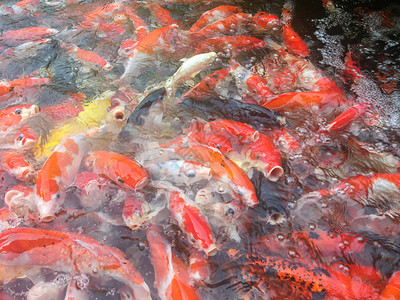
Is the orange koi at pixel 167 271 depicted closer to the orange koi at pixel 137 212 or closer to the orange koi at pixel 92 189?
the orange koi at pixel 137 212

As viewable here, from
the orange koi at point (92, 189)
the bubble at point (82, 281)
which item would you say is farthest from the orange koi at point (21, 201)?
the bubble at point (82, 281)

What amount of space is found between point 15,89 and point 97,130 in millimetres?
1183

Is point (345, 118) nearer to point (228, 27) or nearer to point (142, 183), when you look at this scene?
point (142, 183)

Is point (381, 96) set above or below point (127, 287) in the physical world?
above

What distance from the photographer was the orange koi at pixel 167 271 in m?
1.72

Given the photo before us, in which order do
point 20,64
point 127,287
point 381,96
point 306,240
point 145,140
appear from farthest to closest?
point 20,64 < point 381,96 < point 145,140 < point 306,240 < point 127,287

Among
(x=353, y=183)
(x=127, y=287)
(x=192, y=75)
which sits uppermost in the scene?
(x=192, y=75)

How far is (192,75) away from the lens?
10.4 ft

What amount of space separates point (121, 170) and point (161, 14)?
2.73 meters

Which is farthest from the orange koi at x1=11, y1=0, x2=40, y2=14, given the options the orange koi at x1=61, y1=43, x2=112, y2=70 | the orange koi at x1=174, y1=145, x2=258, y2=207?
the orange koi at x1=174, y1=145, x2=258, y2=207

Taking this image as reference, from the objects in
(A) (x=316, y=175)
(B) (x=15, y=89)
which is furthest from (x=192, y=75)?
(B) (x=15, y=89)

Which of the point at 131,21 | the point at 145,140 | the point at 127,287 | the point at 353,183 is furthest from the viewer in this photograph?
the point at 131,21

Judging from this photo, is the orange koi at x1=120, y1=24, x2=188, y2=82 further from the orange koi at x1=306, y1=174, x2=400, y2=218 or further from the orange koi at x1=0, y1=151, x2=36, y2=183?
the orange koi at x1=306, y1=174, x2=400, y2=218

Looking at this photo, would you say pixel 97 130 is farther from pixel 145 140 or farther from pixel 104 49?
pixel 104 49
